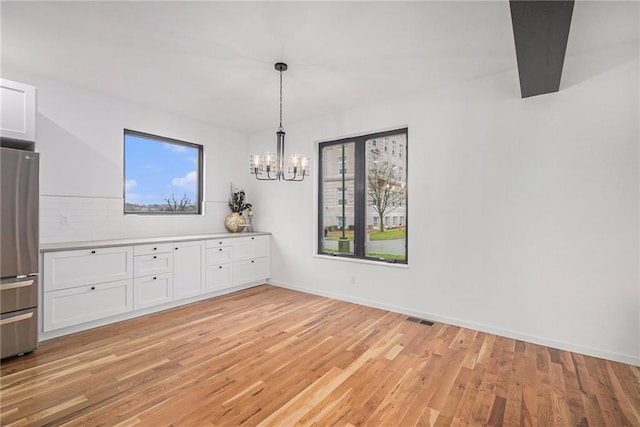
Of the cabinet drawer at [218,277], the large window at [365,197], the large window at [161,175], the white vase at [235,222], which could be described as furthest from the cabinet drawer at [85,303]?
the large window at [365,197]

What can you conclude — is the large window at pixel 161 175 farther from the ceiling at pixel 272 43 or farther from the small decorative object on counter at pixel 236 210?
the ceiling at pixel 272 43

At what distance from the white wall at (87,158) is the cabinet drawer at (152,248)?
25.6 inches

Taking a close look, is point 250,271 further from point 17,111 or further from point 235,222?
point 17,111

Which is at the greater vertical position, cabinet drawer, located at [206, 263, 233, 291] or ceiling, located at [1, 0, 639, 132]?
ceiling, located at [1, 0, 639, 132]

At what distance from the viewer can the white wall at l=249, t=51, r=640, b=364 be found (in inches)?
106

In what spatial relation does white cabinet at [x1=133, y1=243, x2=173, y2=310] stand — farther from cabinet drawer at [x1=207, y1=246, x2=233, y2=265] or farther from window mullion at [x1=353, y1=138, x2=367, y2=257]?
window mullion at [x1=353, y1=138, x2=367, y2=257]

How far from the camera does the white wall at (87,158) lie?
11.3ft

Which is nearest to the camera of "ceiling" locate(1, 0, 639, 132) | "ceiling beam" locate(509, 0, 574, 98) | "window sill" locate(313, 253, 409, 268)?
"ceiling beam" locate(509, 0, 574, 98)

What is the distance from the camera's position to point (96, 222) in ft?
12.5

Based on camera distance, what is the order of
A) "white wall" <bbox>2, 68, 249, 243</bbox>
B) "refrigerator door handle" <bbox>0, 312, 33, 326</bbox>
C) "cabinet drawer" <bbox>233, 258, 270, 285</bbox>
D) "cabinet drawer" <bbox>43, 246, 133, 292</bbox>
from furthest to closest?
"cabinet drawer" <bbox>233, 258, 270, 285</bbox> < "white wall" <bbox>2, 68, 249, 243</bbox> < "cabinet drawer" <bbox>43, 246, 133, 292</bbox> < "refrigerator door handle" <bbox>0, 312, 33, 326</bbox>

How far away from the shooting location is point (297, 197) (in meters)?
4.99

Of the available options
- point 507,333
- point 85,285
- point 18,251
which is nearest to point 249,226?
point 85,285

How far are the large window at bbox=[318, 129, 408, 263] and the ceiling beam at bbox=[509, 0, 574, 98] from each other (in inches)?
62.3

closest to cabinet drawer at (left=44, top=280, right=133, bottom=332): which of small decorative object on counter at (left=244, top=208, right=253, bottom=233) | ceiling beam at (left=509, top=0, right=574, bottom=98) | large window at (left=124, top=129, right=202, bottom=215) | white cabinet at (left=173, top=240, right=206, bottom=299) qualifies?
white cabinet at (left=173, top=240, right=206, bottom=299)
